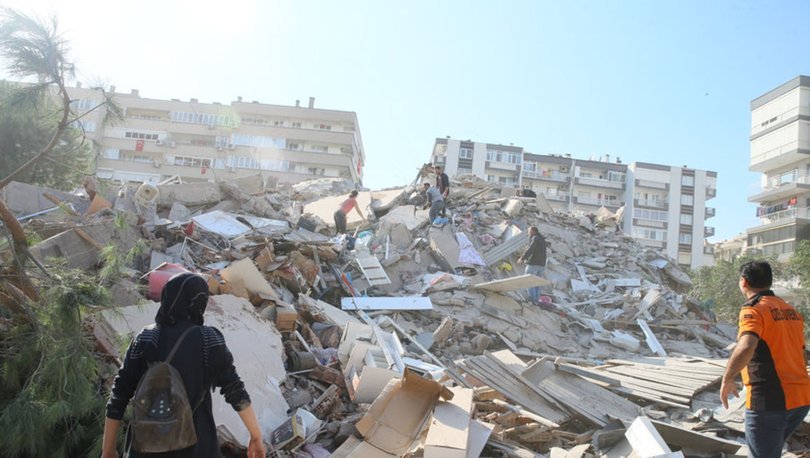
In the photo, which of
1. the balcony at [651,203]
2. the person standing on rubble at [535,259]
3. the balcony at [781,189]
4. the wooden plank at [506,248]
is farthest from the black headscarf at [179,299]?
the balcony at [651,203]

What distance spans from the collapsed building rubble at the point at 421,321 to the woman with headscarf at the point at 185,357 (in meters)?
1.46

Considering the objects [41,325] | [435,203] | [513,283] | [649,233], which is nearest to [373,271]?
[513,283]

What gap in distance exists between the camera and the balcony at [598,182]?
57.8 meters

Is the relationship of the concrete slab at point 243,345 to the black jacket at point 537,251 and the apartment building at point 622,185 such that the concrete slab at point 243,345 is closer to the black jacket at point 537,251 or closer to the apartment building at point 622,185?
the black jacket at point 537,251

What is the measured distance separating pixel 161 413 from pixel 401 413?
236 centimetres

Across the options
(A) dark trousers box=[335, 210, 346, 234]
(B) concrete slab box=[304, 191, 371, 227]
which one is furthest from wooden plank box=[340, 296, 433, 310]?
(B) concrete slab box=[304, 191, 371, 227]

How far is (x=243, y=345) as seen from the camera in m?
4.52

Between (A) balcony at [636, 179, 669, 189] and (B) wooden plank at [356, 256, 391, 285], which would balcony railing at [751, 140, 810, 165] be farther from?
(B) wooden plank at [356, 256, 391, 285]

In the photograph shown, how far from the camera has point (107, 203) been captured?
8.50m

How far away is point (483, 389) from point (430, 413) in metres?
0.99

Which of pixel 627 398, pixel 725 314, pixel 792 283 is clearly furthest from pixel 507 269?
pixel 792 283

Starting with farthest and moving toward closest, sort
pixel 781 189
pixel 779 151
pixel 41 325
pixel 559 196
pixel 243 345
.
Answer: pixel 559 196 → pixel 781 189 → pixel 779 151 → pixel 243 345 → pixel 41 325

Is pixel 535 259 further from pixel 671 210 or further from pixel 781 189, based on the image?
pixel 671 210

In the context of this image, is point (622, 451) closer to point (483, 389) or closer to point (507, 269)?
point (483, 389)
